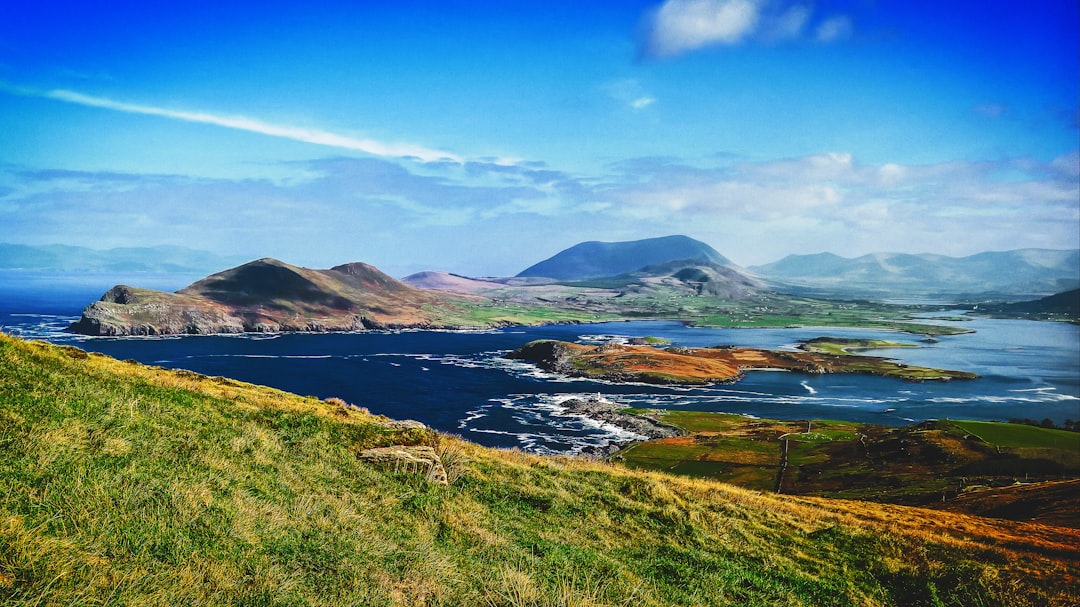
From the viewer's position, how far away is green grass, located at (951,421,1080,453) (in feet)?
202

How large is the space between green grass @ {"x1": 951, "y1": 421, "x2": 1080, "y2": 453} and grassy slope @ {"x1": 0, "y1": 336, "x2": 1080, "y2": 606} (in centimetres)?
5028

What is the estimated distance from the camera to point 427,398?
8644cm

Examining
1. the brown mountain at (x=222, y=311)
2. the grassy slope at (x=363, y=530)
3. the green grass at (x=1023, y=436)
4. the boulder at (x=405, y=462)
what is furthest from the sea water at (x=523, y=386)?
the boulder at (x=405, y=462)

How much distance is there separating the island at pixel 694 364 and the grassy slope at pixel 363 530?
90.6m

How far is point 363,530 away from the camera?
1141 centimetres

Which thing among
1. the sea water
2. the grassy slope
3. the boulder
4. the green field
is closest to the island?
the sea water

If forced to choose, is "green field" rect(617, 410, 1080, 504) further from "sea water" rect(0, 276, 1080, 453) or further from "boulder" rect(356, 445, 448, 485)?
"boulder" rect(356, 445, 448, 485)

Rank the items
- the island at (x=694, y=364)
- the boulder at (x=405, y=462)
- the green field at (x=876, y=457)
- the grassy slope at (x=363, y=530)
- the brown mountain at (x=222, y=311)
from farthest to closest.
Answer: the brown mountain at (x=222, y=311), the island at (x=694, y=364), the green field at (x=876, y=457), the boulder at (x=405, y=462), the grassy slope at (x=363, y=530)

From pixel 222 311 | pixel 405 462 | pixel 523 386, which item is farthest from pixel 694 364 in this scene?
pixel 222 311

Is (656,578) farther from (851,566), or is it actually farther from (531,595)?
(851,566)

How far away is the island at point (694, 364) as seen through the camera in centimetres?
11512

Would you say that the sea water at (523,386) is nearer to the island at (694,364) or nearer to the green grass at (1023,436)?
the island at (694,364)

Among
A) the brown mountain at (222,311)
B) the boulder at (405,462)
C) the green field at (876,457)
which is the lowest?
the green field at (876,457)

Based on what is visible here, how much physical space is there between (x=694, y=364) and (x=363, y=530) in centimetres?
12183
